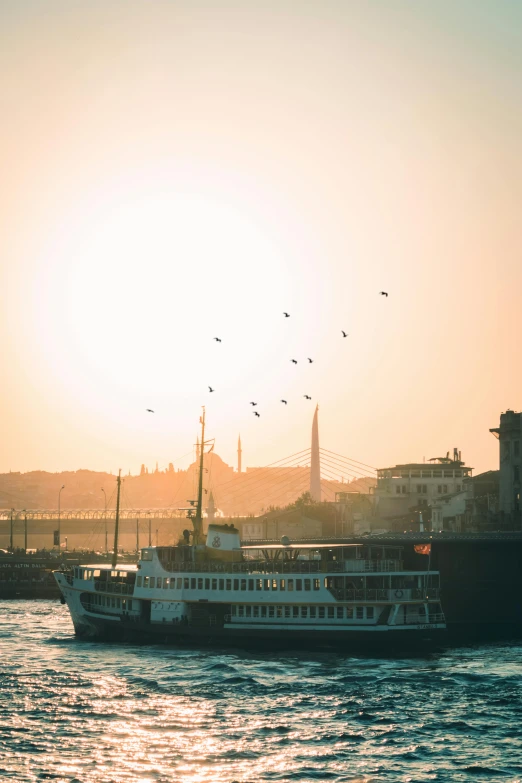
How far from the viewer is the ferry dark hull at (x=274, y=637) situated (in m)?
67.4

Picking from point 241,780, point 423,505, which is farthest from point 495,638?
point 423,505

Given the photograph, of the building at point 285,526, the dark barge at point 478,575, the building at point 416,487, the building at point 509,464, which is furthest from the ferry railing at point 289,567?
the building at point 285,526

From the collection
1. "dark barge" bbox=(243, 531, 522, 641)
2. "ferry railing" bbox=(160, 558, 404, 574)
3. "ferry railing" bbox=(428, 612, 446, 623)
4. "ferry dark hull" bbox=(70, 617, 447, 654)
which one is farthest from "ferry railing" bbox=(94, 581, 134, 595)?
"dark barge" bbox=(243, 531, 522, 641)

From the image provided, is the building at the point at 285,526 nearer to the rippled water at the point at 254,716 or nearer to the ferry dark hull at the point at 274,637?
the ferry dark hull at the point at 274,637

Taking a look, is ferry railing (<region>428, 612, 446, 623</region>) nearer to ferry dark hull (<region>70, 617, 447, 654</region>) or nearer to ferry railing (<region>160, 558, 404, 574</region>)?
ferry dark hull (<region>70, 617, 447, 654</region>)

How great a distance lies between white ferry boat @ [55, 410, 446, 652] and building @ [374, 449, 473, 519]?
8222 cm

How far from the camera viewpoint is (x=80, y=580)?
254 ft

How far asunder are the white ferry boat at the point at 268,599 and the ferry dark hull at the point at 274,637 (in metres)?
0.06

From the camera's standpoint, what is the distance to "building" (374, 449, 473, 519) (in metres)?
158

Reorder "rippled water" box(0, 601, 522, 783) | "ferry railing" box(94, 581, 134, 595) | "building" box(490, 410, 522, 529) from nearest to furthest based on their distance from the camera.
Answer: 1. "rippled water" box(0, 601, 522, 783)
2. "ferry railing" box(94, 581, 134, 595)
3. "building" box(490, 410, 522, 529)

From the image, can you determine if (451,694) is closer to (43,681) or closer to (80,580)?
(43,681)

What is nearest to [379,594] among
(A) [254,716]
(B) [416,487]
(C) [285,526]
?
(A) [254,716]

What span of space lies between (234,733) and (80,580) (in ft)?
112

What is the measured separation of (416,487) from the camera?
159m
